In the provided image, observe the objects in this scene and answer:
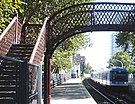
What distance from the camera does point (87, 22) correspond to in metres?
21.4

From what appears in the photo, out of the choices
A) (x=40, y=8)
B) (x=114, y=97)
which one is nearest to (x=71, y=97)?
(x=40, y=8)

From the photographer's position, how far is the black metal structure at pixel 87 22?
2098 cm

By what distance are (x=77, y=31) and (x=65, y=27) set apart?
2.70 ft

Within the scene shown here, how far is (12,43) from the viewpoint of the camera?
58.2 feet

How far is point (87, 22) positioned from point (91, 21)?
249 mm

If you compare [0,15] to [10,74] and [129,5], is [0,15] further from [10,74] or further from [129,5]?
[129,5]

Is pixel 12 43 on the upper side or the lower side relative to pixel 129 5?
lower

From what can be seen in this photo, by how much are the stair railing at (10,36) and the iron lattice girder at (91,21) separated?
80.6 inches

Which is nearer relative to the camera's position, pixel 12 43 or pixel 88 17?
pixel 12 43

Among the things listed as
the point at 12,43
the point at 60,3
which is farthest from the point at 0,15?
the point at 60,3

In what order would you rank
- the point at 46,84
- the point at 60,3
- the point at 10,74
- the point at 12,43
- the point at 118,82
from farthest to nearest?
1. the point at 118,82
2. the point at 60,3
3. the point at 46,84
4. the point at 12,43
5. the point at 10,74

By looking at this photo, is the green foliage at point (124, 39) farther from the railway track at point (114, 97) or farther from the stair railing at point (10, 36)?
the stair railing at point (10, 36)

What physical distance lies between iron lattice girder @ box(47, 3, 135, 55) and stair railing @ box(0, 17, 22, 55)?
2.05 meters

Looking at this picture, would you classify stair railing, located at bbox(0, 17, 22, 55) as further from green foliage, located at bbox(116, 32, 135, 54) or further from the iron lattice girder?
green foliage, located at bbox(116, 32, 135, 54)
